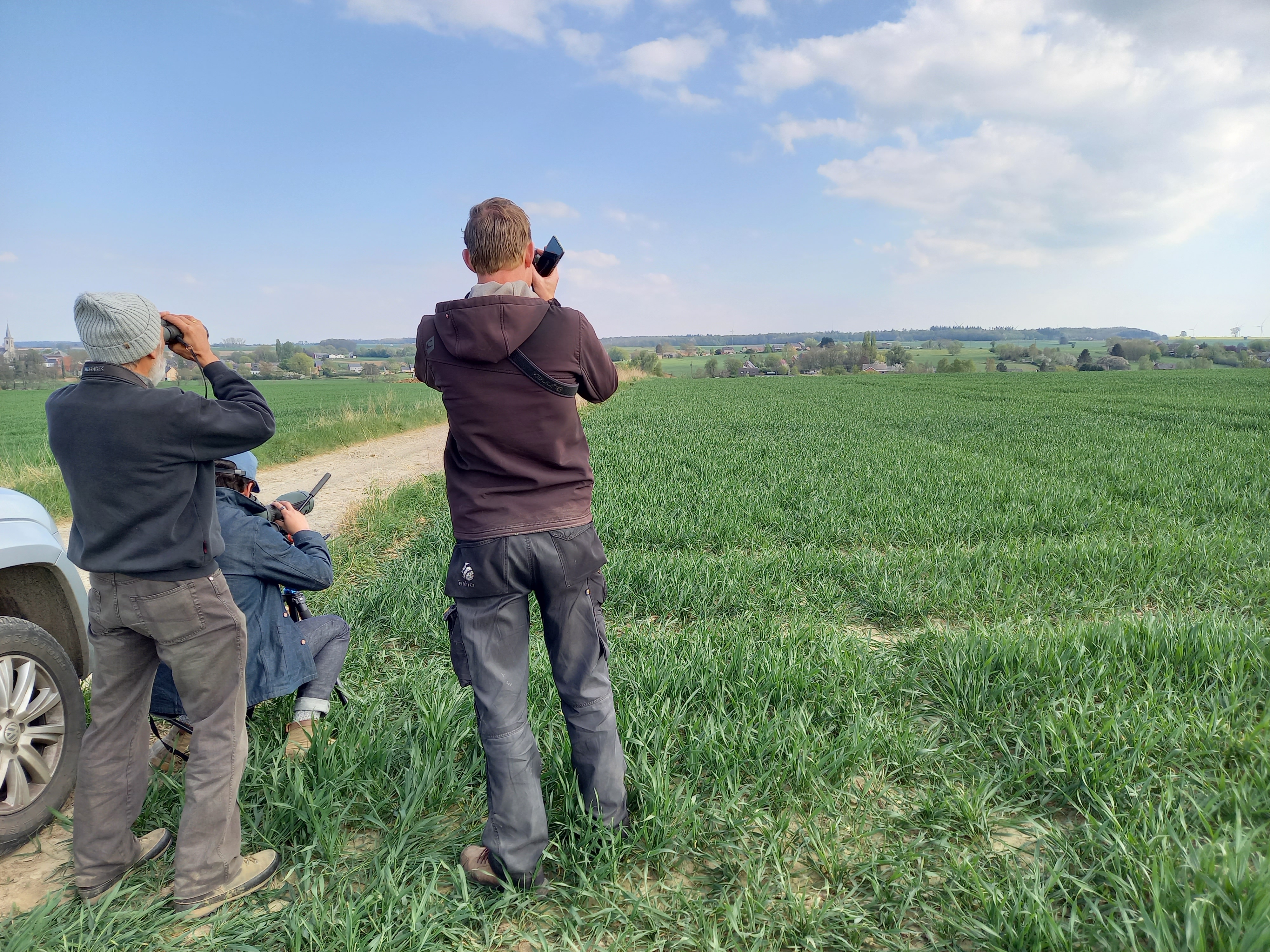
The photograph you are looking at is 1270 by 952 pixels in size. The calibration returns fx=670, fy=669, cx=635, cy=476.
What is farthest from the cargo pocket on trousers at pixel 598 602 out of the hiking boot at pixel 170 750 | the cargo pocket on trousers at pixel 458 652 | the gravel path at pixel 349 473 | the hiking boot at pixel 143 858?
the gravel path at pixel 349 473

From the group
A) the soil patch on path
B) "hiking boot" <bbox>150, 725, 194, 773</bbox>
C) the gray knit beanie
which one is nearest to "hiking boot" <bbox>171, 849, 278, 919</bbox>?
"hiking boot" <bbox>150, 725, 194, 773</bbox>

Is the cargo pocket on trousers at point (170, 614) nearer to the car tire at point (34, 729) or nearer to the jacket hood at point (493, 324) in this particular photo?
the car tire at point (34, 729)

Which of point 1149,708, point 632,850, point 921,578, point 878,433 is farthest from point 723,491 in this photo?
point 878,433

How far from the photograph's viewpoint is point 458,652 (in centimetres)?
224

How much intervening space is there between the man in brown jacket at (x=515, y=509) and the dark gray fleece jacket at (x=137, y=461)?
2.31 ft

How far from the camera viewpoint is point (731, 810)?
2594 mm

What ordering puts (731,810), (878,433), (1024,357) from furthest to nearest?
1. (1024,357)
2. (878,433)
3. (731,810)

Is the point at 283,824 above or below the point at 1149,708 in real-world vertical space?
below

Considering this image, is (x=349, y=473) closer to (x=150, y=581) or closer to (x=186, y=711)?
(x=186, y=711)

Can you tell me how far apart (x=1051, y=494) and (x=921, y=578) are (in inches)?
162

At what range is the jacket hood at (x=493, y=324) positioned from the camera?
6.66 feet

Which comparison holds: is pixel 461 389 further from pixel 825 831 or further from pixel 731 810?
pixel 825 831

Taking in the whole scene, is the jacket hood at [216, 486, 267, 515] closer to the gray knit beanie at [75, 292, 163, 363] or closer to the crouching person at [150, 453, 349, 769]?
the crouching person at [150, 453, 349, 769]

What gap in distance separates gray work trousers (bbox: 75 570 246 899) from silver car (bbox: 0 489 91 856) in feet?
1.40
